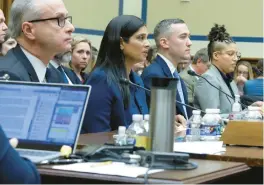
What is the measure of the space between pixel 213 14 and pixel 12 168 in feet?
25.9

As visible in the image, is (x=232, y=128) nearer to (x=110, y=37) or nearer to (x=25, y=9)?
(x=25, y=9)

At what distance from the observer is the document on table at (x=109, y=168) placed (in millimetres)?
1853

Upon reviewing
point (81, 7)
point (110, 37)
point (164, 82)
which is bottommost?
point (164, 82)

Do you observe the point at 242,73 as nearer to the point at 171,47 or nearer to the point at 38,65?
the point at 171,47

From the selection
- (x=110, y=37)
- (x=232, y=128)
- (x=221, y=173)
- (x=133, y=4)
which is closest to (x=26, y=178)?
(x=221, y=173)

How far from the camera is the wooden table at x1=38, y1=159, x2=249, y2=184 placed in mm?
1789

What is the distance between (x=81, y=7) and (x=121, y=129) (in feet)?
18.7

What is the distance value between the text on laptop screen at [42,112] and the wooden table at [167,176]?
0.20 m

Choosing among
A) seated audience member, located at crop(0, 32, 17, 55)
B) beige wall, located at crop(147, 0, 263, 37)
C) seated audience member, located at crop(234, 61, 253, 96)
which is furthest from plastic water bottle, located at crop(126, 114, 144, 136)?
beige wall, located at crop(147, 0, 263, 37)

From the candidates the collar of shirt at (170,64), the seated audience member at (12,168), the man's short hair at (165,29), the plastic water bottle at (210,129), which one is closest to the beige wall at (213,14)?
the man's short hair at (165,29)

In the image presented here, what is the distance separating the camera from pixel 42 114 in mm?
2225

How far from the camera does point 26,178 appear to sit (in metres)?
1.72

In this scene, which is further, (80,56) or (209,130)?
(80,56)

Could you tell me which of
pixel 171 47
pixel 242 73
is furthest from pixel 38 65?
pixel 242 73
